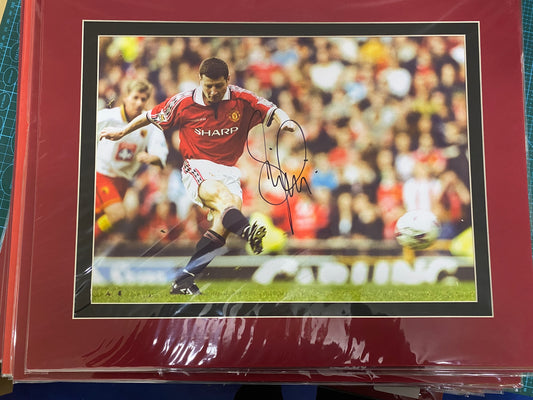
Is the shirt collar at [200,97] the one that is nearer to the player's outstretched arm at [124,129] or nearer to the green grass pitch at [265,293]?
the player's outstretched arm at [124,129]

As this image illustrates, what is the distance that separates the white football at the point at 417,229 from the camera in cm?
64

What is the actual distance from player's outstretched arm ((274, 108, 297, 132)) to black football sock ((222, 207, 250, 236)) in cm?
14

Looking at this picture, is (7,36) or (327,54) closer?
(327,54)

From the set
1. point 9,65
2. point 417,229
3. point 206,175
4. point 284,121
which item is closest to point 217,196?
point 206,175

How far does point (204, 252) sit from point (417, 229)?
0.31 meters

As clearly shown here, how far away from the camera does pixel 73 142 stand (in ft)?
2.13

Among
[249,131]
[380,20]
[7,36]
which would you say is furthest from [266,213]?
[7,36]

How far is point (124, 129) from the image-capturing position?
0.65 m

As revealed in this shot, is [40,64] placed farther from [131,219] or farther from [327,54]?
[327,54]

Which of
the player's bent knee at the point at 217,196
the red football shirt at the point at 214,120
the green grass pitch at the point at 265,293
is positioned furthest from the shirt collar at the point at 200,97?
the green grass pitch at the point at 265,293

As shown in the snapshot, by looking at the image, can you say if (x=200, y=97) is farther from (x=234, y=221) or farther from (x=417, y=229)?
(x=417, y=229)

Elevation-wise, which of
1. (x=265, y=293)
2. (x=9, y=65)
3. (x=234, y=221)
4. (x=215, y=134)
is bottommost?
(x=265, y=293)

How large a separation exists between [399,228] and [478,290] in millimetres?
144

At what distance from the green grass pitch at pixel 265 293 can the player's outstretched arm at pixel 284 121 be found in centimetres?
23
